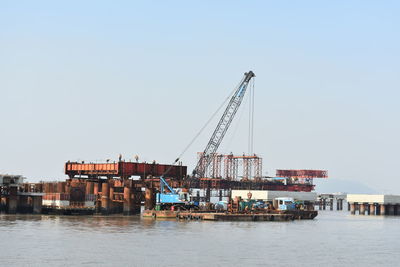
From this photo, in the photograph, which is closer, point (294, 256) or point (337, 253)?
point (294, 256)

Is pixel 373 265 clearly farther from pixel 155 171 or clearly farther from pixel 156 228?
pixel 155 171

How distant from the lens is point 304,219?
13150cm

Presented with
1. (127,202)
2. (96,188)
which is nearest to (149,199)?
(127,202)

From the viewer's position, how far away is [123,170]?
138m

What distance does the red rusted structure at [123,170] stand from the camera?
13875 centimetres

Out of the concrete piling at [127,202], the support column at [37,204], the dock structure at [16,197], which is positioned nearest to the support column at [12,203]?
the dock structure at [16,197]

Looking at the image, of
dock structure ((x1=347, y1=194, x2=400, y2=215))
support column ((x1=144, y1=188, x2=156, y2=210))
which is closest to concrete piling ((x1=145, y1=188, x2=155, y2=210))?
support column ((x1=144, y1=188, x2=156, y2=210))

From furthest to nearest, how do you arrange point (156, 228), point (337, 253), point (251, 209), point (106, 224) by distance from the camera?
point (251, 209)
point (106, 224)
point (156, 228)
point (337, 253)

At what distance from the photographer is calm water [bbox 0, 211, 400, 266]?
6059 centimetres

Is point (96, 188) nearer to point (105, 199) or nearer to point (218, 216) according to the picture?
point (105, 199)

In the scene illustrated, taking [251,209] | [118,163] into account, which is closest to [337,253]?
[251,209]

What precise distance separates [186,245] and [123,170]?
221 feet

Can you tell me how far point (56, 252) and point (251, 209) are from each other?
62399mm

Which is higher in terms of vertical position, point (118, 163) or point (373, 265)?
point (118, 163)
